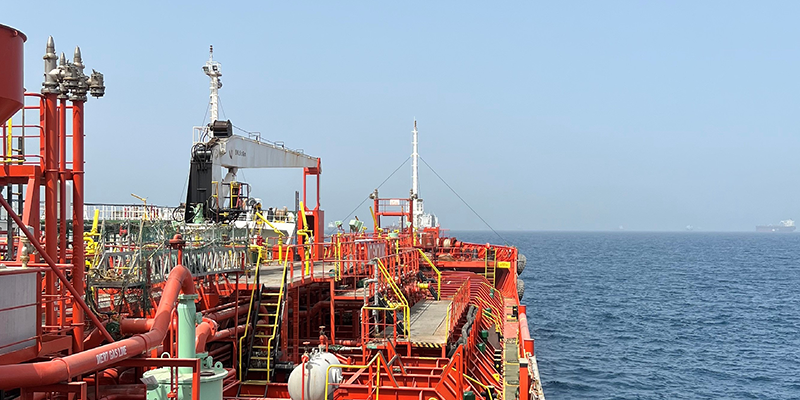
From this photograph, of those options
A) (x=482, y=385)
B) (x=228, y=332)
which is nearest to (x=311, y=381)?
(x=228, y=332)

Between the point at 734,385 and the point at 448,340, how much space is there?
62.2ft

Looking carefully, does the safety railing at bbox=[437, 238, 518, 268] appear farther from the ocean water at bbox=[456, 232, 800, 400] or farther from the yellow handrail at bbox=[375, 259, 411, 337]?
the yellow handrail at bbox=[375, 259, 411, 337]

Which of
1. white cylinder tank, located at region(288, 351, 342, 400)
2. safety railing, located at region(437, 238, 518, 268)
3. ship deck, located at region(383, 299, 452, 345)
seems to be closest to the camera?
white cylinder tank, located at region(288, 351, 342, 400)

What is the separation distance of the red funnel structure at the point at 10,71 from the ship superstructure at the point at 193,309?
22 millimetres

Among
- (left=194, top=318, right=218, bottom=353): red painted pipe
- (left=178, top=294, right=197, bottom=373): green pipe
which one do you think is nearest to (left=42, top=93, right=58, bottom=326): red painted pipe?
(left=178, top=294, right=197, bottom=373): green pipe

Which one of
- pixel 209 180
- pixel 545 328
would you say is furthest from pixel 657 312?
pixel 209 180

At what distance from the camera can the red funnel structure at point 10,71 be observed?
821 centimetres

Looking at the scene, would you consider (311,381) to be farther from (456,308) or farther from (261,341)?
(456,308)

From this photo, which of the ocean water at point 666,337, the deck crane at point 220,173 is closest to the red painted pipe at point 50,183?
the deck crane at point 220,173

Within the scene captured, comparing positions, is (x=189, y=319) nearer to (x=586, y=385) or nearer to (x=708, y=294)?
(x=586, y=385)

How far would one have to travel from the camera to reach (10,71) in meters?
8.32

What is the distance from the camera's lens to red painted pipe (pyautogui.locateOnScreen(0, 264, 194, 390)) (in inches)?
319

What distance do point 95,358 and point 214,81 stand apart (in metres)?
36.4

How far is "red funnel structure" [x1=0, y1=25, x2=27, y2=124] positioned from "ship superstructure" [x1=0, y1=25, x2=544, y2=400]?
22 millimetres
